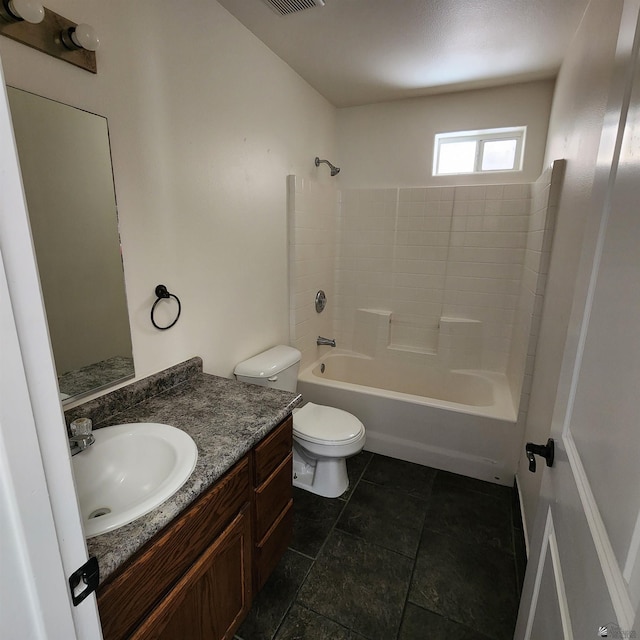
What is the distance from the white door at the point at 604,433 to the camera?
20.6 inches

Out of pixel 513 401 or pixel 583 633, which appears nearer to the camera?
pixel 583 633

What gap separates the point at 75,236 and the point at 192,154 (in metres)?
0.65

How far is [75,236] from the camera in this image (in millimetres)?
1163

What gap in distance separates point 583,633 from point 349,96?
10.1 feet

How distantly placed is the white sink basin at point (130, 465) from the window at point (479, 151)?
106 inches

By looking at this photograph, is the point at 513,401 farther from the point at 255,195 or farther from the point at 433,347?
the point at 255,195

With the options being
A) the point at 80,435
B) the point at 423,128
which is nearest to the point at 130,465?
the point at 80,435

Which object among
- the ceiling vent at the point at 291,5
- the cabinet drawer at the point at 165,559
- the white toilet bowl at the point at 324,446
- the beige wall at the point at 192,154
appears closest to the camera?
the cabinet drawer at the point at 165,559

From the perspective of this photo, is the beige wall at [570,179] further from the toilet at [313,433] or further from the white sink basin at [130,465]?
the white sink basin at [130,465]

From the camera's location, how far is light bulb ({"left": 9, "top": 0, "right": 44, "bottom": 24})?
34.9 inches

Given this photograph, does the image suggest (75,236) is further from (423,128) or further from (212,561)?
(423,128)

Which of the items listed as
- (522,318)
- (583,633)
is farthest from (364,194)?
(583,633)

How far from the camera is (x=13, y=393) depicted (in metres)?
0.40

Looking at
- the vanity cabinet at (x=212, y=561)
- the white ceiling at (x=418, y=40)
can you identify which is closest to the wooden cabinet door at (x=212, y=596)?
the vanity cabinet at (x=212, y=561)
